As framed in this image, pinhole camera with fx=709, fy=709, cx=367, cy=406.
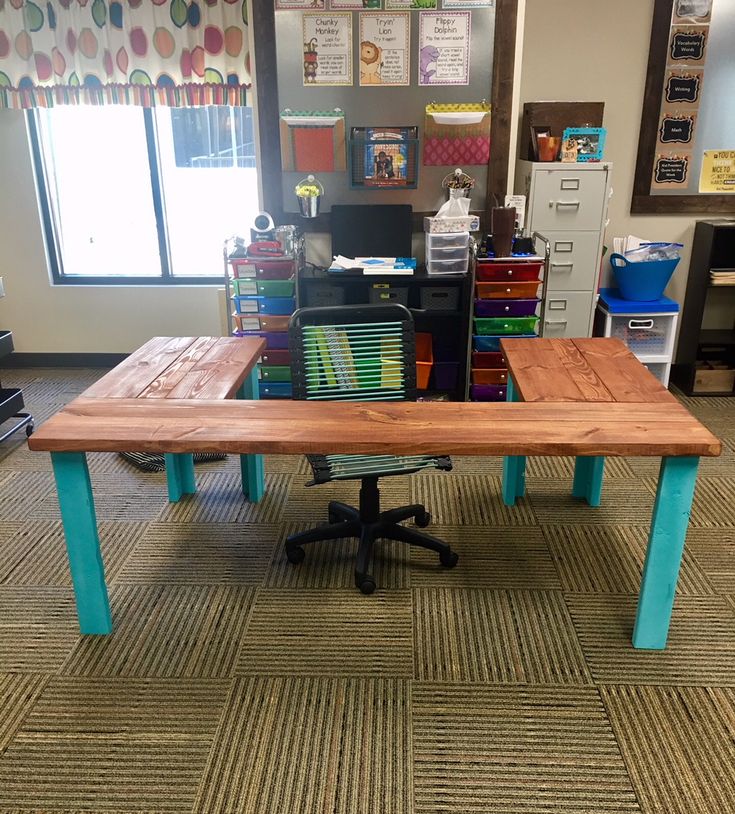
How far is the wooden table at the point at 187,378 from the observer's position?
2230 millimetres

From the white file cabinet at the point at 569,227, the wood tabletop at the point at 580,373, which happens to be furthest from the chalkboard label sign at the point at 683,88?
the wood tabletop at the point at 580,373

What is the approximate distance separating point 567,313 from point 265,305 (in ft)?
5.43

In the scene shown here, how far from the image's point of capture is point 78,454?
197 cm

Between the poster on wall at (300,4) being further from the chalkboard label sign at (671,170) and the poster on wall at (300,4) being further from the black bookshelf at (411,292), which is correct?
the chalkboard label sign at (671,170)

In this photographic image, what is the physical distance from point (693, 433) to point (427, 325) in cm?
233

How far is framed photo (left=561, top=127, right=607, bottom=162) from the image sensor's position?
369 centimetres

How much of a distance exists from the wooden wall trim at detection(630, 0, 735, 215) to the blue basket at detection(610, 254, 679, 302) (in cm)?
40

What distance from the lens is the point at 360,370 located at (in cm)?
246

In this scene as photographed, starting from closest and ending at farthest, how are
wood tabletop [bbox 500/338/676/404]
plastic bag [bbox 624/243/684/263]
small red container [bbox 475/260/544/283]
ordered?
wood tabletop [bbox 500/338/676/404], small red container [bbox 475/260/544/283], plastic bag [bbox 624/243/684/263]

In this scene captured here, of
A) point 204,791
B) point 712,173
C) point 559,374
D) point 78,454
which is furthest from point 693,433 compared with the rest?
point 712,173

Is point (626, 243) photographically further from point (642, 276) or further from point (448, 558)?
point (448, 558)

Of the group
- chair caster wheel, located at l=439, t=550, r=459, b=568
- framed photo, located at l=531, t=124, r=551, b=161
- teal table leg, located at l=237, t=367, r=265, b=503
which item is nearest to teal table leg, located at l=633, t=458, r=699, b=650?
chair caster wheel, located at l=439, t=550, r=459, b=568

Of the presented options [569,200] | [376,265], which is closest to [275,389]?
[376,265]

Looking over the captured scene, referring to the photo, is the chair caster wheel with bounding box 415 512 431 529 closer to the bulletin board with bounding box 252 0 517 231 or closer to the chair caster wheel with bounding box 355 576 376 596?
the chair caster wheel with bounding box 355 576 376 596
